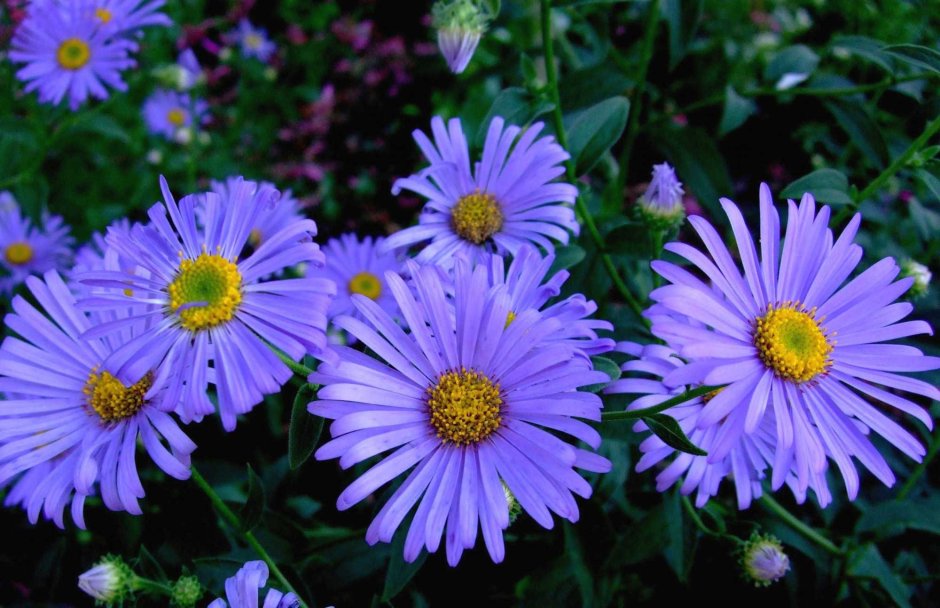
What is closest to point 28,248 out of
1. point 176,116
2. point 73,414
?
point 176,116

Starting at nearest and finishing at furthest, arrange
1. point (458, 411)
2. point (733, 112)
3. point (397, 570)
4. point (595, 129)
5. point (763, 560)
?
point (458, 411)
point (397, 570)
point (763, 560)
point (595, 129)
point (733, 112)

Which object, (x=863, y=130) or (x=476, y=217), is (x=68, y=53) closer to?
(x=476, y=217)

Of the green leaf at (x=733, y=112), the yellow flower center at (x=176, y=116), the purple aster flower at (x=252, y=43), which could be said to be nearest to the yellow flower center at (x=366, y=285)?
the green leaf at (x=733, y=112)

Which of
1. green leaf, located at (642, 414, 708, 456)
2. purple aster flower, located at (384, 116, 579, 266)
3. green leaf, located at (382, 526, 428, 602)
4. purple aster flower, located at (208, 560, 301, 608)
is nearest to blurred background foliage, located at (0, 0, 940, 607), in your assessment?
green leaf, located at (382, 526, 428, 602)

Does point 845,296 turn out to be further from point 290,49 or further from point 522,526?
point 290,49

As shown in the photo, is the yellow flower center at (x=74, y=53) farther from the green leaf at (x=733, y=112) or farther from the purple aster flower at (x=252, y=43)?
the green leaf at (x=733, y=112)

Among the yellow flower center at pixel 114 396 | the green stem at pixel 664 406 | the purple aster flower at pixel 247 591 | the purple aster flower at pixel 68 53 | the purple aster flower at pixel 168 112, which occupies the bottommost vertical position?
the purple aster flower at pixel 247 591
